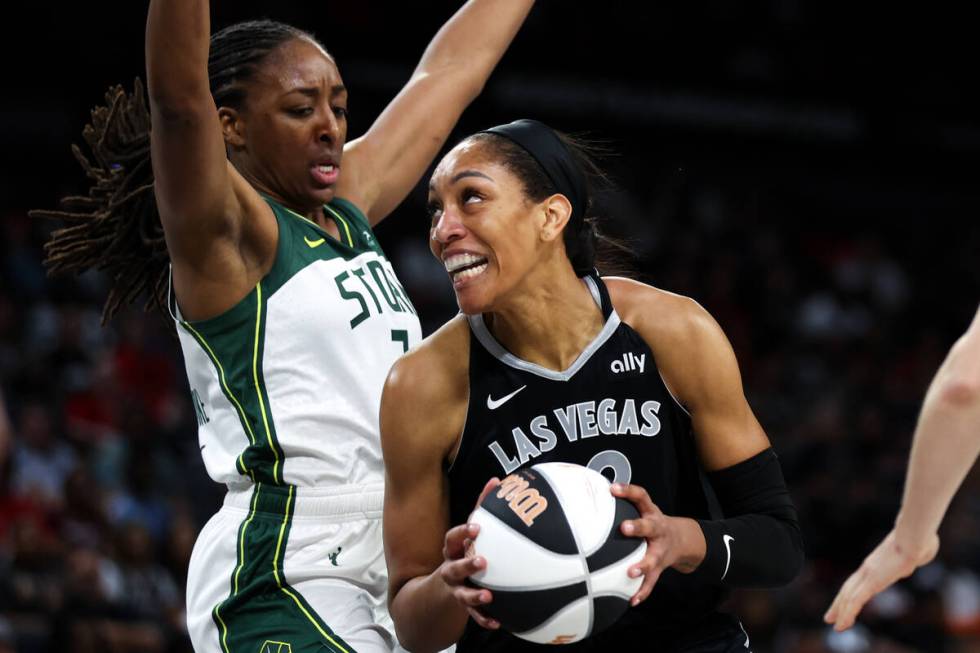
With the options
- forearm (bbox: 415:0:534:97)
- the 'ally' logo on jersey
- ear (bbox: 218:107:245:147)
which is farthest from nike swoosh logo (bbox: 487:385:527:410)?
forearm (bbox: 415:0:534:97)

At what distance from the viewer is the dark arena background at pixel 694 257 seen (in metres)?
7.76

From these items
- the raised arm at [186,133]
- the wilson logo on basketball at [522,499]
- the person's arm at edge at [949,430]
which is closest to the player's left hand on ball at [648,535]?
the wilson logo on basketball at [522,499]

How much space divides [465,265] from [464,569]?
0.68 meters

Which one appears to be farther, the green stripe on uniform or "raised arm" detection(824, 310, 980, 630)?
the green stripe on uniform

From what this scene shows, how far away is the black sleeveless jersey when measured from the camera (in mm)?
3018

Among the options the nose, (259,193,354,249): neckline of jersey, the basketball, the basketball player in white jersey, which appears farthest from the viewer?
(259,193,354,249): neckline of jersey

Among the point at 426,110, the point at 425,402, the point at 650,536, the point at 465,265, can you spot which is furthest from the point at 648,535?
the point at 426,110

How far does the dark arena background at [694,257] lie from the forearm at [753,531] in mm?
4425

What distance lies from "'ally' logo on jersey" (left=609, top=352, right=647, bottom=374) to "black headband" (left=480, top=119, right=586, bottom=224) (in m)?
0.33

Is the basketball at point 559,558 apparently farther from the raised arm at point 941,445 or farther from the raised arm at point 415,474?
the raised arm at point 941,445

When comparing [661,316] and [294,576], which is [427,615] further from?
[661,316]

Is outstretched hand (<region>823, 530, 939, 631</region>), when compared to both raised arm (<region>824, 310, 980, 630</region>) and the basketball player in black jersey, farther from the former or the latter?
the basketball player in black jersey

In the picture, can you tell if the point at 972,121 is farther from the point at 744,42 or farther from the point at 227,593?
the point at 227,593

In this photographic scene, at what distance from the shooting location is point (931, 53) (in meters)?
14.5
